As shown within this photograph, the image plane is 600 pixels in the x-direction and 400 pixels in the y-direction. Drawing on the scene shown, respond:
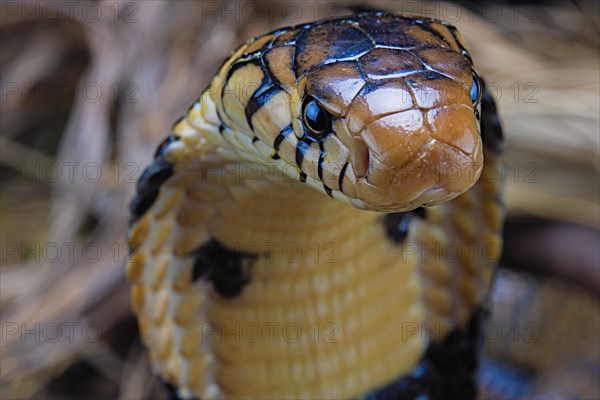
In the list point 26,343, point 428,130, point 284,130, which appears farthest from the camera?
point 26,343

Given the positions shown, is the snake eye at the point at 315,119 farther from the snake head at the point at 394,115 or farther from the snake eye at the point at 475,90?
the snake eye at the point at 475,90

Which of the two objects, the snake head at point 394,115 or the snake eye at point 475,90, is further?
the snake eye at point 475,90

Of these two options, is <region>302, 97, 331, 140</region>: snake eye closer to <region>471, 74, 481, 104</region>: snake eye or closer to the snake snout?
the snake snout

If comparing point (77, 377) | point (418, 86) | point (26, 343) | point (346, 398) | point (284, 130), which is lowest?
point (77, 377)

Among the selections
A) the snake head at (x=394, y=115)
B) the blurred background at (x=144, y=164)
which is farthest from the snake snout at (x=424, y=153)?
the blurred background at (x=144, y=164)

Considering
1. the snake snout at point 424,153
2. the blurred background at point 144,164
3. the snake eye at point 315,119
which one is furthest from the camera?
the blurred background at point 144,164

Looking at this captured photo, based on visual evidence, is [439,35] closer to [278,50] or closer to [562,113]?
[278,50]

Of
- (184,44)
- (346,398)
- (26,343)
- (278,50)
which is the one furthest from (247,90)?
(184,44)
